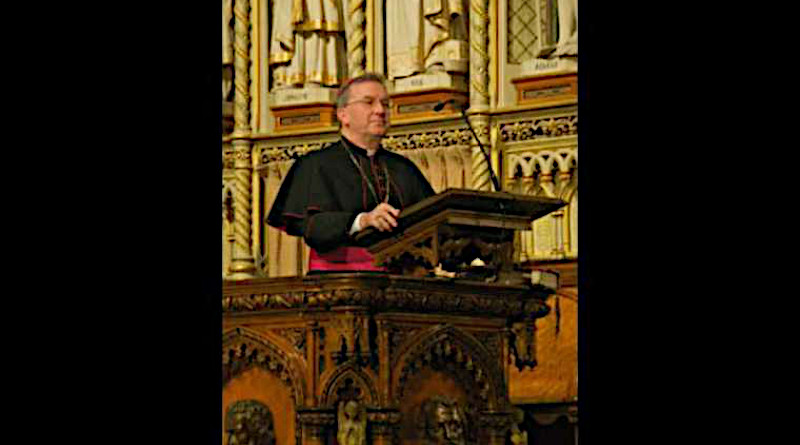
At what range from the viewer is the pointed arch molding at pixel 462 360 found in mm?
9016

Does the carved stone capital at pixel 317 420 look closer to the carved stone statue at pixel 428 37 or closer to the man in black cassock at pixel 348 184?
the man in black cassock at pixel 348 184

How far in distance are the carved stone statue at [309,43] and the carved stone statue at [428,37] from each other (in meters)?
0.48

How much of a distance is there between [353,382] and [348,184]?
1.87m

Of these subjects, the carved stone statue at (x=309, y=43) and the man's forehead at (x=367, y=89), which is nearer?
the man's forehead at (x=367, y=89)

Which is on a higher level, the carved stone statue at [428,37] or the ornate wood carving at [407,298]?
the carved stone statue at [428,37]

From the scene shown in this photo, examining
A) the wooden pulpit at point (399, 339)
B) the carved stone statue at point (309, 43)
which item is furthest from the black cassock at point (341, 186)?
the carved stone statue at point (309, 43)

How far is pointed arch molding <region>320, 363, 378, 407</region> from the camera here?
348 inches

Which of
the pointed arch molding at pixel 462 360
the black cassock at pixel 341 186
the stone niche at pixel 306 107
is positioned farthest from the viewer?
the stone niche at pixel 306 107

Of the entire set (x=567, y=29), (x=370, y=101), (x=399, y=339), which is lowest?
(x=399, y=339)

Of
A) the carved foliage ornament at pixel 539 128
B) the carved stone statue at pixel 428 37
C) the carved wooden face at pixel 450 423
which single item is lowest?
the carved wooden face at pixel 450 423

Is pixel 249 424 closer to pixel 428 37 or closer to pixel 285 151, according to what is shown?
pixel 428 37

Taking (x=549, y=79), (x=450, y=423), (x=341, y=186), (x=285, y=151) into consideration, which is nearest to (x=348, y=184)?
(x=341, y=186)

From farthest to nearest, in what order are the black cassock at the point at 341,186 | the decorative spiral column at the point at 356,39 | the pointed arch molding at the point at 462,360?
the decorative spiral column at the point at 356,39, the black cassock at the point at 341,186, the pointed arch molding at the point at 462,360

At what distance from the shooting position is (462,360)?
362 inches
